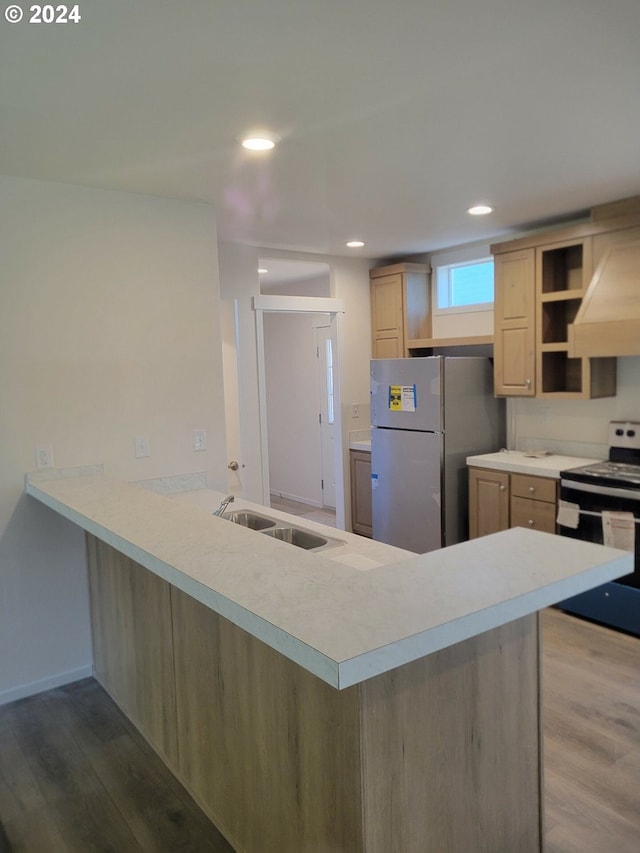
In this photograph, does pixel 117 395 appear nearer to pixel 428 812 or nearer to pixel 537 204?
pixel 428 812

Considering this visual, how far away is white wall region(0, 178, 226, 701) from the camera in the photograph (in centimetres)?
291

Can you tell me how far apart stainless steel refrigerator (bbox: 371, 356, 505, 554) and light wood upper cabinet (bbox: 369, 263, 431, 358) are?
62 cm

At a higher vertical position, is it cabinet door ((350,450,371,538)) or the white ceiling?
the white ceiling

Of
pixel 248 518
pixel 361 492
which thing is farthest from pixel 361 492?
pixel 248 518

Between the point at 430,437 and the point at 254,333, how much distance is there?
155 cm

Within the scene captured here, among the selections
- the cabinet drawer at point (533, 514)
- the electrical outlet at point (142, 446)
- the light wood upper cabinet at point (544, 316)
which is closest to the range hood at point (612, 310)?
the light wood upper cabinet at point (544, 316)

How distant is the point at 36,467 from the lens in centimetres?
297

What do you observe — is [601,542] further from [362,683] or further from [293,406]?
[293,406]

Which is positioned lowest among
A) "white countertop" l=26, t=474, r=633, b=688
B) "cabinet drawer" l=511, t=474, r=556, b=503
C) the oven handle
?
"cabinet drawer" l=511, t=474, r=556, b=503

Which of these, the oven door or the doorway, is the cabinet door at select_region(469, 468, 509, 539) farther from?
the doorway

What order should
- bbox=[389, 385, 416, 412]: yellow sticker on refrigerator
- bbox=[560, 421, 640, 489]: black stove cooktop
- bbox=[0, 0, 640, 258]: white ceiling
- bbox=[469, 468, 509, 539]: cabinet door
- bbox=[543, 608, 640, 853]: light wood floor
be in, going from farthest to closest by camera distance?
1. bbox=[389, 385, 416, 412]: yellow sticker on refrigerator
2. bbox=[469, 468, 509, 539]: cabinet door
3. bbox=[560, 421, 640, 489]: black stove cooktop
4. bbox=[543, 608, 640, 853]: light wood floor
5. bbox=[0, 0, 640, 258]: white ceiling

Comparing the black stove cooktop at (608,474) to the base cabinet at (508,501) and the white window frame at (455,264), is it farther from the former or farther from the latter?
the white window frame at (455,264)

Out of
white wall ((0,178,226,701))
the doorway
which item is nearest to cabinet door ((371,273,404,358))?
the doorway

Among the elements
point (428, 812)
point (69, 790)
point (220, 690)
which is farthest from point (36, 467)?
point (428, 812)
